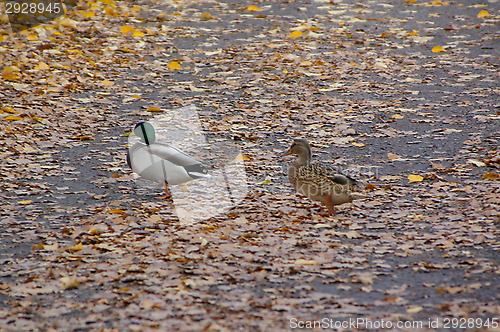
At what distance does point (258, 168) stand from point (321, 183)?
1366 mm

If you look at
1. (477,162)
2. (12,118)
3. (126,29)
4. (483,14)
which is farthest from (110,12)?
(477,162)

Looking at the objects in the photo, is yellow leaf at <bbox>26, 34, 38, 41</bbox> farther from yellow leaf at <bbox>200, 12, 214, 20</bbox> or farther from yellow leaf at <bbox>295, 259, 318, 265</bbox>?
yellow leaf at <bbox>295, 259, 318, 265</bbox>

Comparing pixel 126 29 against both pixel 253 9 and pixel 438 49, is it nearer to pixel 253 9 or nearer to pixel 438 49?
pixel 253 9

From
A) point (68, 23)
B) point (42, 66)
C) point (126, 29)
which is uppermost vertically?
point (68, 23)

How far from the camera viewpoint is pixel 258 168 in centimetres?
632

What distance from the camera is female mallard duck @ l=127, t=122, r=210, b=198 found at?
218 inches

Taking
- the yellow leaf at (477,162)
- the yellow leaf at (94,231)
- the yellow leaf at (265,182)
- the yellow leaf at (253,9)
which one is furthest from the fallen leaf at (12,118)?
the yellow leaf at (253,9)

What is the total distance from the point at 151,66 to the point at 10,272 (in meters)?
5.81

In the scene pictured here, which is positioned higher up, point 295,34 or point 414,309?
point 295,34

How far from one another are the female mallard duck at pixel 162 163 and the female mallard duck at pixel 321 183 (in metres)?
0.98

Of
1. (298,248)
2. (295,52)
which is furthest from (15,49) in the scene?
(298,248)

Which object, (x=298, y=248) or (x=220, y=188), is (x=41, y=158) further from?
(x=298, y=248)

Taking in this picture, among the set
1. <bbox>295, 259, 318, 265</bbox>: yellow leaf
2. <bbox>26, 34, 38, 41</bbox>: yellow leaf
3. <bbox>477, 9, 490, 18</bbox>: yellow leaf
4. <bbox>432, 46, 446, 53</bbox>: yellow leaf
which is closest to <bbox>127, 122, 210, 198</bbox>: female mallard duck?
<bbox>295, 259, 318, 265</bbox>: yellow leaf

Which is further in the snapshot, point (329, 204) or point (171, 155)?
point (171, 155)
